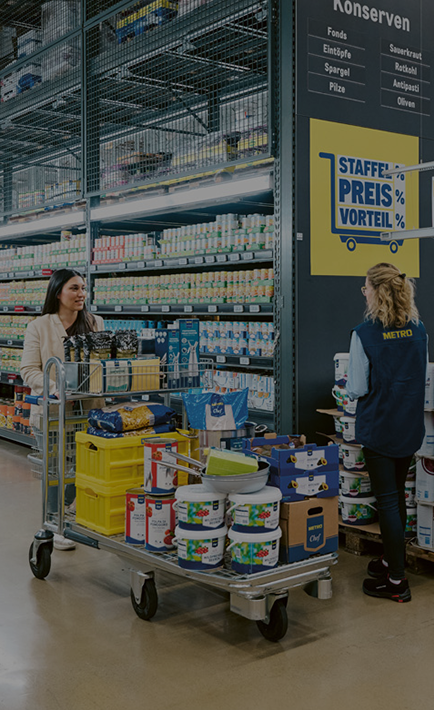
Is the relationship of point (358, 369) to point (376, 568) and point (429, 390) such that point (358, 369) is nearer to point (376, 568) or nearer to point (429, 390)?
point (429, 390)

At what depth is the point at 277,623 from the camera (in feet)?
10.9

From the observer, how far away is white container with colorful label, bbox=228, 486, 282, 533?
10.4ft

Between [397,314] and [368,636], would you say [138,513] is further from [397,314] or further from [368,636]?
[397,314]

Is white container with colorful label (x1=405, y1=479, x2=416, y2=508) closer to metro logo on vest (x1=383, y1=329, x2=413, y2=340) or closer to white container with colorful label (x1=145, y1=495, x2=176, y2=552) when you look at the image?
metro logo on vest (x1=383, y1=329, x2=413, y2=340)

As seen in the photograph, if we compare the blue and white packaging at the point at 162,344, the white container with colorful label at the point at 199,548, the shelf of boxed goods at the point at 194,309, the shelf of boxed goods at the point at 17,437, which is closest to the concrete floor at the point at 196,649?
the white container with colorful label at the point at 199,548

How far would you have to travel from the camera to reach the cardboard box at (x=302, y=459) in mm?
3383

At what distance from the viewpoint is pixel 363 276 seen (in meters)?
5.39

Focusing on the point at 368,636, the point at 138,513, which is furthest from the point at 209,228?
the point at 368,636

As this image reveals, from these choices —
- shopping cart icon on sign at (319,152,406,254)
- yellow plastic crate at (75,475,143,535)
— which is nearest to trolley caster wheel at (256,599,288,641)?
yellow plastic crate at (75,475,143,535)

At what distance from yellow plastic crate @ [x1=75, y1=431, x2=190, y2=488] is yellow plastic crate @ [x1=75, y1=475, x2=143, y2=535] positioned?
0.8 inches

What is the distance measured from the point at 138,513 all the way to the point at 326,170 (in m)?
2.84

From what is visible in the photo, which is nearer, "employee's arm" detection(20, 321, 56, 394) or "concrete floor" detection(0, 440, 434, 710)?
"concrete floor" detection(0, 440, 434, 710)

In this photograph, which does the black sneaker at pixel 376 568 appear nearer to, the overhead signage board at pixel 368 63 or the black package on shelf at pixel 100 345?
the black package on shelf at pixel 100 345

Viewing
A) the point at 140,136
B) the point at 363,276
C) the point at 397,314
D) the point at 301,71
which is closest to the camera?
the point at 397,314
